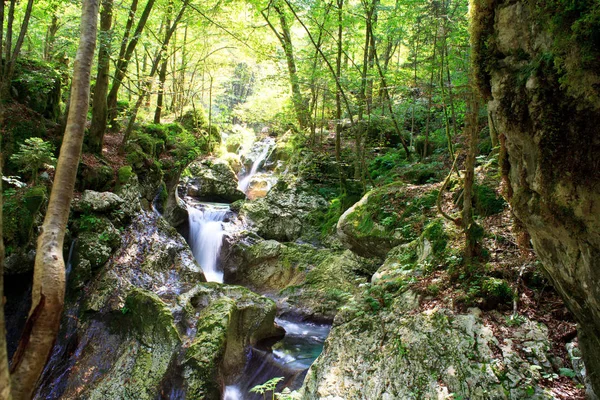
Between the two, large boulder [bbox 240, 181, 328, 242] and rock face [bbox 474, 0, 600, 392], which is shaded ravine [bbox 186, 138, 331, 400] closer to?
large boulder [bbox 240, 181, 328, 242]

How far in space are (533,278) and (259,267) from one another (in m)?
8.20

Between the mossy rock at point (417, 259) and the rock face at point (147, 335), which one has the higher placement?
the mossy rock at point (417, 259)

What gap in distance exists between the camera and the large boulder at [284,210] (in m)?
12.5

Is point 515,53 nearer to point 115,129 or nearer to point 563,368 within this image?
point 563,368

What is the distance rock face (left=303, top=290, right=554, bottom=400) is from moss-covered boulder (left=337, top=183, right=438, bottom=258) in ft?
8.26

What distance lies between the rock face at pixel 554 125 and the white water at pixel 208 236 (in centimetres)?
987

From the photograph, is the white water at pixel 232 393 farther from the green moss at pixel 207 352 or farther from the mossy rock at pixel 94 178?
the mossy rock at pixel 94 178

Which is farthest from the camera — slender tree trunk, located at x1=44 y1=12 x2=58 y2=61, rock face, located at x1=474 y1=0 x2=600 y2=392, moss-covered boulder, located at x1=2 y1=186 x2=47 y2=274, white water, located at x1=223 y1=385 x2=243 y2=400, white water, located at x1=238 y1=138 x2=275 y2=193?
white water, located at x1=238 y1=138 x2=275 y2=193

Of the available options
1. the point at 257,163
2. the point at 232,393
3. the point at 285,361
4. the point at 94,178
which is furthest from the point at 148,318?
the point at 257,163

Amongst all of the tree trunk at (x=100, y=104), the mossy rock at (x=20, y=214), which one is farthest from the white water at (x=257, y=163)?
the mossy rock at (x=20, y=214)

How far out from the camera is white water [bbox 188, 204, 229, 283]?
11.7m

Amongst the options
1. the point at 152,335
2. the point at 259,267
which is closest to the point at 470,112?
the point at 152,335

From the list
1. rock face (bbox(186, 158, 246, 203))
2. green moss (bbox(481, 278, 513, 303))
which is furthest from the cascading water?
rock face (bbox(186, 158, 246, 203))

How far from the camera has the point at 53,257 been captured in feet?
8.52
